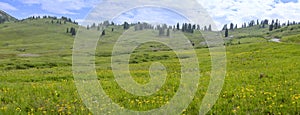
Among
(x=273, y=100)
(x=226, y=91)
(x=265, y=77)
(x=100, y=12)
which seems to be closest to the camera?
(x=273, y=100)

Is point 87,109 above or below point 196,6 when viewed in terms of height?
below

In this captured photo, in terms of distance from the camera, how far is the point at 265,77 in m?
18.5

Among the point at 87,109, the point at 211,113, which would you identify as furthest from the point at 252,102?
the point at 87,109

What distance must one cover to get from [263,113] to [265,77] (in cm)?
956

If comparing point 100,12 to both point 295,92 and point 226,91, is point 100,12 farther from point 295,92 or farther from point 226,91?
point 295,92

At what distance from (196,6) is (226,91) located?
4.11 m

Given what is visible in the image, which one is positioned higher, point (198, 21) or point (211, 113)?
point (198, 21)

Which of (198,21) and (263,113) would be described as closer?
(263,113)

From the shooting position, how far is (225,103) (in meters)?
10.9

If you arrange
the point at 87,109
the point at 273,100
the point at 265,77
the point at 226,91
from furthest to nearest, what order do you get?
Result: the point at 265,77 → the point at 226,91 → the point at 273,100 → the point at 87,109

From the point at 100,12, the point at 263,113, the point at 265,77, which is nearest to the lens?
the point at 263,113

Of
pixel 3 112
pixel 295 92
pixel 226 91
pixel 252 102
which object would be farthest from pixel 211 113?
pixel 3 112

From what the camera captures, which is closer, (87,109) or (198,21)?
(87,109)

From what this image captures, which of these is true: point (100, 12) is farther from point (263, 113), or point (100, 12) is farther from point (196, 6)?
point (263, 113)
